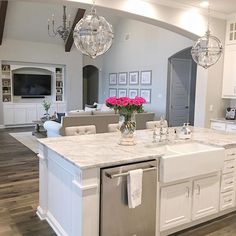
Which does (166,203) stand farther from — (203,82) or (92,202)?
(203,82)

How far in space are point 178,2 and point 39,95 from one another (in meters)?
7.60

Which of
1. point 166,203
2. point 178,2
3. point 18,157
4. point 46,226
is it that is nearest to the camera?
point 166,203

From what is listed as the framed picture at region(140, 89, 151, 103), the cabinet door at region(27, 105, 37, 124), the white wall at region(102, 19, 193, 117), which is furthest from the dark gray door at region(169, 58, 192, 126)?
the cabinet door at region(27, 105, 37, 124)

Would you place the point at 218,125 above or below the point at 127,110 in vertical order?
below

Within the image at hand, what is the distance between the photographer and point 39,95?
11102mm

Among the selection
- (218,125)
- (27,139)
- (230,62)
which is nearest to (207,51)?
(230,62)

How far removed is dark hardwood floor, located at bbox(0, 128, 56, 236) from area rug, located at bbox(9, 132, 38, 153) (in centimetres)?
26

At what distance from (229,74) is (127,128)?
12.1ft

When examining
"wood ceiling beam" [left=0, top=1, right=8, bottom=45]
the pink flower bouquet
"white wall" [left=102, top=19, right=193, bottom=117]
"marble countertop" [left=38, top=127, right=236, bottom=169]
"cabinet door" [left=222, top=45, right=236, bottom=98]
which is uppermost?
"wood ceiling beam" [left=0, top=1, right=8, bottom=45]

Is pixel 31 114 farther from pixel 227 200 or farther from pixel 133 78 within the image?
pixel 227 200

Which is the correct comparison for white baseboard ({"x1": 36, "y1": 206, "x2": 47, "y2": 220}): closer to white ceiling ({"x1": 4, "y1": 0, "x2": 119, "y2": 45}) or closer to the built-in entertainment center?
white ceiling ({"x1": 4, "y1": 0, "x2": 119, "y2": 45})

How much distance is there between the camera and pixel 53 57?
11.0 m

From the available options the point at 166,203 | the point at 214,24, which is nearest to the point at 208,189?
the point at 166,203

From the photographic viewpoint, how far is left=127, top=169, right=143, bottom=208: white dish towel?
8.25 ft
